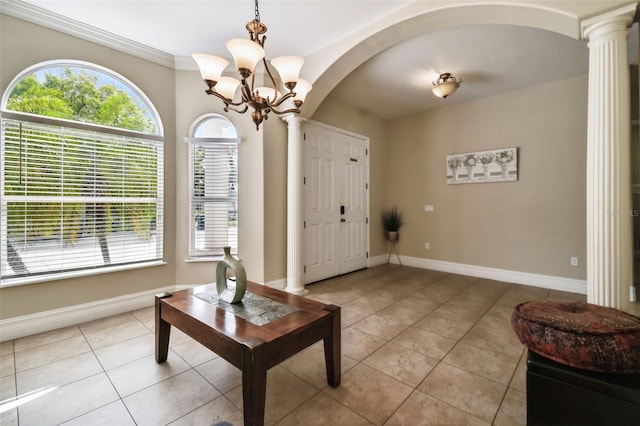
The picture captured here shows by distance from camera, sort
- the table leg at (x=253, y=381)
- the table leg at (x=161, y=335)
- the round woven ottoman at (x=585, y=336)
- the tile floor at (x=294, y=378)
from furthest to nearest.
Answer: the table leg at (x=161, y=335) < the tile floor at (x=294, y=378) < the table leg at (x=253, y=381) < the round woven ottoman at (x=585, y=336)

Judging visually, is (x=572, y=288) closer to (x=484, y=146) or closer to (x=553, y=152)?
(x=553, y=152)

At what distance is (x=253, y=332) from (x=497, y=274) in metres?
4.29

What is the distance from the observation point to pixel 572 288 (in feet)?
12.0

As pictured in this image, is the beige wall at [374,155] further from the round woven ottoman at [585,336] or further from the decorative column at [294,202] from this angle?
the round woven ottoman at [585,336]

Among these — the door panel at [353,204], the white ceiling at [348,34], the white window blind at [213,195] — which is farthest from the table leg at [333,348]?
the door panel at [353,204]

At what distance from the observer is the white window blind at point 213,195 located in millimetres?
3465

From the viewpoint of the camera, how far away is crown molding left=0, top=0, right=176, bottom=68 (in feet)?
7.96

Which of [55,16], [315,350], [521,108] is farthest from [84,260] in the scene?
[521,108]

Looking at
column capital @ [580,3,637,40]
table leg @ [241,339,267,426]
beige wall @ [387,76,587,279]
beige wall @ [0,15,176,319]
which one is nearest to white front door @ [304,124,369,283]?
beige wall @ [387,76,587,279]

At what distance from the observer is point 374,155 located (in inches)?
207

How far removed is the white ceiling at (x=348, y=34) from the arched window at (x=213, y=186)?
0.96 metres

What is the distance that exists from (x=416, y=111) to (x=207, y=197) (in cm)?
405

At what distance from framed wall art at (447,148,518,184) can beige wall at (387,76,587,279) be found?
0.31ft

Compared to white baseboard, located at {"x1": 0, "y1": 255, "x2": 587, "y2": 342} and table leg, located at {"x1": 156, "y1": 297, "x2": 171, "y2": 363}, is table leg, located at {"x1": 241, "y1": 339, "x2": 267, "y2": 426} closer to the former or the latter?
table leg, located at {"x1": 156, "y1": 297, "x2": 171, "y2": 363}
